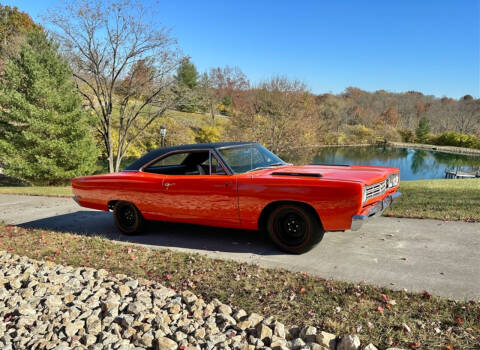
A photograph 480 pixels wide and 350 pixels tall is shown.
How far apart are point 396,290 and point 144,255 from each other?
3.09 metres

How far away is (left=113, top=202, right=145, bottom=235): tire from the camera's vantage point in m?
5.42

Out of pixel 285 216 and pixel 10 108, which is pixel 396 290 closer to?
pixel 285 216

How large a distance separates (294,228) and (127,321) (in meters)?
2.26

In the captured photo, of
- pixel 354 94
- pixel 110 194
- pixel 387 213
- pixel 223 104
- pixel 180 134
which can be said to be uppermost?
pixel 354 94

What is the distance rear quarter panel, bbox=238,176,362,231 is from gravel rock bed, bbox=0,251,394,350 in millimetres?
1438

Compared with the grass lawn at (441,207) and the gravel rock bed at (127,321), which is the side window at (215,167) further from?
the grass lawn at (441,207)

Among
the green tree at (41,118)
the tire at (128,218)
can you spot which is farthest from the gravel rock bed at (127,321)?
the green tree at (41,118)

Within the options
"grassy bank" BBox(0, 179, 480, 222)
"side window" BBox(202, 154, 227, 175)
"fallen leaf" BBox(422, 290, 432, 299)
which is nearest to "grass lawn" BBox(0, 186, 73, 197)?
"side window" BBox(202, 154, 227, 175)

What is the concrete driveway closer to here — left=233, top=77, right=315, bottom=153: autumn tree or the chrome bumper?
the chrome bumper

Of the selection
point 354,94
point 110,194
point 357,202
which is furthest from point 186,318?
point 354,94

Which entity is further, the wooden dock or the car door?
the wooden dock

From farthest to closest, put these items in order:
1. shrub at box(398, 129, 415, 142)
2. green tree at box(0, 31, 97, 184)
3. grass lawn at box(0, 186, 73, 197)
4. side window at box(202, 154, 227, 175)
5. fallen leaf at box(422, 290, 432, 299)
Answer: shrub at box(398, 129, 415, 142), green tree at box(0, 31, 97, 184), grass lawn at box(0, 186, 73, 197), side window at box(202, 154, 227, 175), fallen leaf at box(422, 290, 432, 299)

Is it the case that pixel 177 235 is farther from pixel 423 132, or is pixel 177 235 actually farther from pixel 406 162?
pixel 423 132

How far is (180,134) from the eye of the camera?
87.0ft
